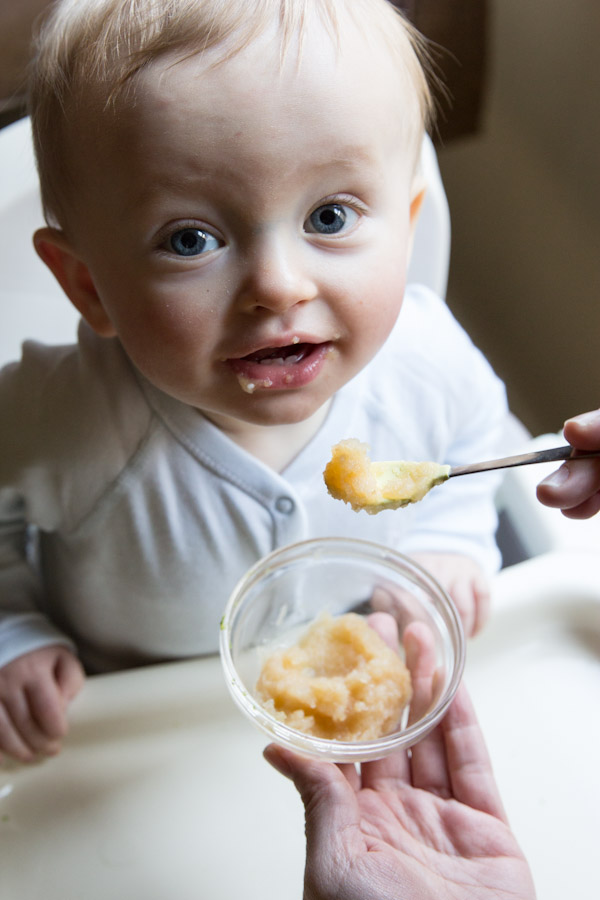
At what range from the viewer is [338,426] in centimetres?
74

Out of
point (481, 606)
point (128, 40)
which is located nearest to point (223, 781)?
point (481, 606)

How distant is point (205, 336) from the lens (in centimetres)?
54

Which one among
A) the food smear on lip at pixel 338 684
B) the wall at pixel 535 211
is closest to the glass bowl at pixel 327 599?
the food smear on lip at pixel 338 684

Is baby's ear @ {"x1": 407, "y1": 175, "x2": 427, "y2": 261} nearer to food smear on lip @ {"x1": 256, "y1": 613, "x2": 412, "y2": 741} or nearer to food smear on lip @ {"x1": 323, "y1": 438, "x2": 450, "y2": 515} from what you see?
food smear on lip @ {"x1": 323, "y1": 438, "x2": 450, "y2": 515}

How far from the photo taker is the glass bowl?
66cm

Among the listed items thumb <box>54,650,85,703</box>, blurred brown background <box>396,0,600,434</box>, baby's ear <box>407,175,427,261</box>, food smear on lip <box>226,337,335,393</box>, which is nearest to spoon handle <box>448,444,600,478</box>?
food smear on lip <box>226,337,335,393</box>

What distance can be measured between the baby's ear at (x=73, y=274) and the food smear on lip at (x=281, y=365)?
134 millimetres

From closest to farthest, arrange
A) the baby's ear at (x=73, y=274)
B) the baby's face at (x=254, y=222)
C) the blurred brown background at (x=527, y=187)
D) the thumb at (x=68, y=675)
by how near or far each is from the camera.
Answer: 1. the baby's face at (x=254, y=222)
2. the baby's ear at (x=73, y=274)
3. the thumb at (x=68, y=675)
4. the blurred brown background at (x=527, y=187)

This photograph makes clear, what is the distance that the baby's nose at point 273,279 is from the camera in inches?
19.9

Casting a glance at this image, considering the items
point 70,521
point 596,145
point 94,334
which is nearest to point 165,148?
point 94,334

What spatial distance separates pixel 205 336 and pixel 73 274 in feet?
0.48

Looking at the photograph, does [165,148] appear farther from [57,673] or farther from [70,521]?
[57,673]

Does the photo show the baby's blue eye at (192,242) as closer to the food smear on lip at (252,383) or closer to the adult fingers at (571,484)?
the food smear on lip at (252,383)

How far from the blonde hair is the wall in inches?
21.2
